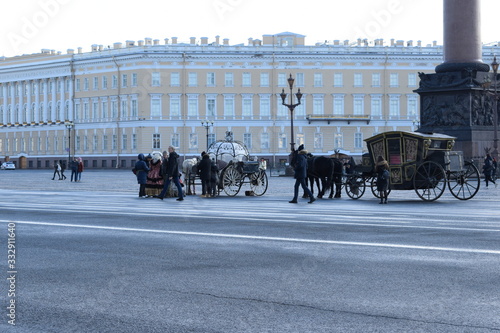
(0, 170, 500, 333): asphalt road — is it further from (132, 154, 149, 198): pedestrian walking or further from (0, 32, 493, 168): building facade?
(0, 32, 493, 168): building facade

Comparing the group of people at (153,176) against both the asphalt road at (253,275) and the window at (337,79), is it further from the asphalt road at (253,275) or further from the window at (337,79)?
the window at (337,79)

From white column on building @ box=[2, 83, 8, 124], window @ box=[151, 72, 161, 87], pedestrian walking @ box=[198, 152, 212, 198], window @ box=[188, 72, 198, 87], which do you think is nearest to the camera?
pedestrian walking @ box=[198, 152, 212, 198]

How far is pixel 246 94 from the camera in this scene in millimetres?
91938

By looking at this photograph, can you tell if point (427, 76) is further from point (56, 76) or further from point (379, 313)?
point (56, 76)

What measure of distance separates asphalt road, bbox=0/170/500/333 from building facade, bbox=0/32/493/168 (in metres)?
74.7

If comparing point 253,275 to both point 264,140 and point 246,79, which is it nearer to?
point 264,140

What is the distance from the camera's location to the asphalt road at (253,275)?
21.9 ft

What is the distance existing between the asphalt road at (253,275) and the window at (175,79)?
74723 millimetres

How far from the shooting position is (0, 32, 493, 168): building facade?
9031cm

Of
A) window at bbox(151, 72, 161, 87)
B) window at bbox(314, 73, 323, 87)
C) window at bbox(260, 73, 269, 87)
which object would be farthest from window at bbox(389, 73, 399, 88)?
window at bbox(151, 72, 161, 87)

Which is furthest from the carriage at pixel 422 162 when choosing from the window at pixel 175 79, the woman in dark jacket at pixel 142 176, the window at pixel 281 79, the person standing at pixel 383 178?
the window at pixel 175 79

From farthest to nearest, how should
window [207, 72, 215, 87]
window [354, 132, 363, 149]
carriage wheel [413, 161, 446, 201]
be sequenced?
window [354, 132, 363, 149]
window [207, 72, 215, 87]
carriage wheel [413, 161, 446, 201]

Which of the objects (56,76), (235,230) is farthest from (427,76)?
(56,76)

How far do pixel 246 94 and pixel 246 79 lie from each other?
153 centimetres
